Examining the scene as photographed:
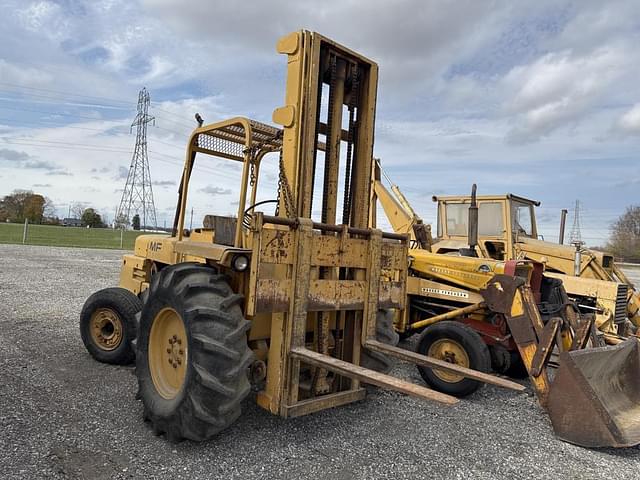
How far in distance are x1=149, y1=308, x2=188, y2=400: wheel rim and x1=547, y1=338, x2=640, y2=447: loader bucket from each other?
3228 millimetres

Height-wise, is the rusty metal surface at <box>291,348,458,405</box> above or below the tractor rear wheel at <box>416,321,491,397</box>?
above

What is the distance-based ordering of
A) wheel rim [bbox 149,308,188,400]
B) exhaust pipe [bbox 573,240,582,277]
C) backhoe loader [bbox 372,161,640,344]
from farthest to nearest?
exhaust pipe [bbox 573,240,582,277], backhoe loader [bbox 372,161,640,344], wheel rim [bbox 149,308,188,400]

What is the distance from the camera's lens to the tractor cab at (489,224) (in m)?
9.27

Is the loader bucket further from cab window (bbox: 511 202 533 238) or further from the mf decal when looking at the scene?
cab window (bbox: 511 202 533 238)

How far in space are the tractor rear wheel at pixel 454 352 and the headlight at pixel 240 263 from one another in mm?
2478

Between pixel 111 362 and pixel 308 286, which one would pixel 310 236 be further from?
pixel 111 362

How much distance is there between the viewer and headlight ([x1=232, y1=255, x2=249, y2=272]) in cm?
393

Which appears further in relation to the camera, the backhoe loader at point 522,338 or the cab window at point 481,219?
the cab window at point 481,219

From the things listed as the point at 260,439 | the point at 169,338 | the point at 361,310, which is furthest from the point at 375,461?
the point at 169,338

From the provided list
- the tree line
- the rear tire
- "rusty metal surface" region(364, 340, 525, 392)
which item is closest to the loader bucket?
"rusty metal surface" region(364, 340, 525, 392)

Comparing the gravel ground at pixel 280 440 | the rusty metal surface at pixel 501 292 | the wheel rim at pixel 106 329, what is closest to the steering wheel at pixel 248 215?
the gravel ground at pixel 280 440

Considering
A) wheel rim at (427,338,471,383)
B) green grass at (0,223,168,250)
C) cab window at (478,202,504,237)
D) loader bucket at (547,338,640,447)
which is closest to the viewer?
loader bucket at (547,338,640,447)

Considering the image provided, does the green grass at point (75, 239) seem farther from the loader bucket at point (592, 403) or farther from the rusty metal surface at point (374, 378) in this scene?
the loader bucket at point (592, 403)

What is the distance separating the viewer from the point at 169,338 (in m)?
4.19
